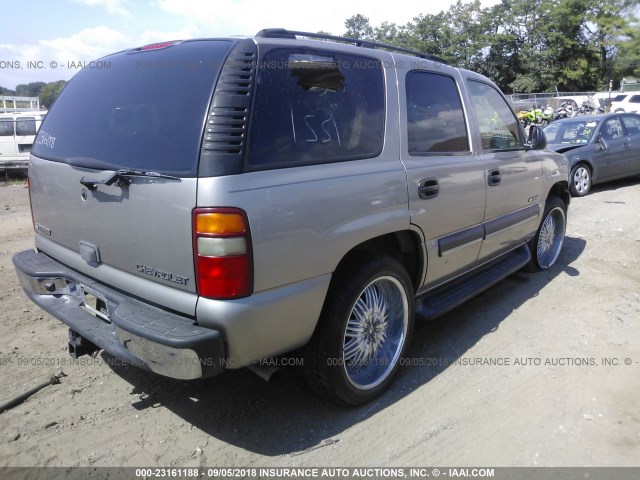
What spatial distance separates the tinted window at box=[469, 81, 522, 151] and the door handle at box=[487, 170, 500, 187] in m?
0.19

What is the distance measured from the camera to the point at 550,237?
17.9ft

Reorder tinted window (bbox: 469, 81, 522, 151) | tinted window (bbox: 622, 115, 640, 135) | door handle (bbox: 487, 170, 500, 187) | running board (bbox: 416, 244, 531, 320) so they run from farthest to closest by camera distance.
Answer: tinted window (bbox: 622, 115, 640, 135) < tinted window (bbox: 469, 81, 522, 151) < door handle (bbox: 487, 170, 500, 187) < running board (bbox: 416, 244, 531, 320)

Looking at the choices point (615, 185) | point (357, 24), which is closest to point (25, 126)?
point (615, 185)

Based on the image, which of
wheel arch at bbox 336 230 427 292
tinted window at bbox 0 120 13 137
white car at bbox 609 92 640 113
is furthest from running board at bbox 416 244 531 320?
white car at bbox 609 92 640 113

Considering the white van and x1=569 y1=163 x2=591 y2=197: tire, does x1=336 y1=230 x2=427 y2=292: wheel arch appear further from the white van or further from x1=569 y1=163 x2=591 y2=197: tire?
the white van

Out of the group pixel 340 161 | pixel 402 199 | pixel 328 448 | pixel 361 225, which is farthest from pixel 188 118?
pixel 328 448

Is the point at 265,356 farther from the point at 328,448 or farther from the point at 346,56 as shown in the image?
the point at 346,56

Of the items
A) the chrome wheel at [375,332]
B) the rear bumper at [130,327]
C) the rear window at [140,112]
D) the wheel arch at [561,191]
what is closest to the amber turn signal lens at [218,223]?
the rear window at [140,112]

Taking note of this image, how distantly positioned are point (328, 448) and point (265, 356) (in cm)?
67

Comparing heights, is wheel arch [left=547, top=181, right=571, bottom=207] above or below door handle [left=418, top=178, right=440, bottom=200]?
below

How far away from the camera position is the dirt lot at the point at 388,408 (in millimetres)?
2607

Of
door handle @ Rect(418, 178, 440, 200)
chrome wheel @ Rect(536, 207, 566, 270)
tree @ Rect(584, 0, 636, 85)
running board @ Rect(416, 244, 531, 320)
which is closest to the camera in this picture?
door handle @ Rect(418, 178, 440, 200)

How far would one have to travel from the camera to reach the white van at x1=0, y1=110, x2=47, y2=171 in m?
12.4

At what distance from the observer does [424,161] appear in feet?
10.5
